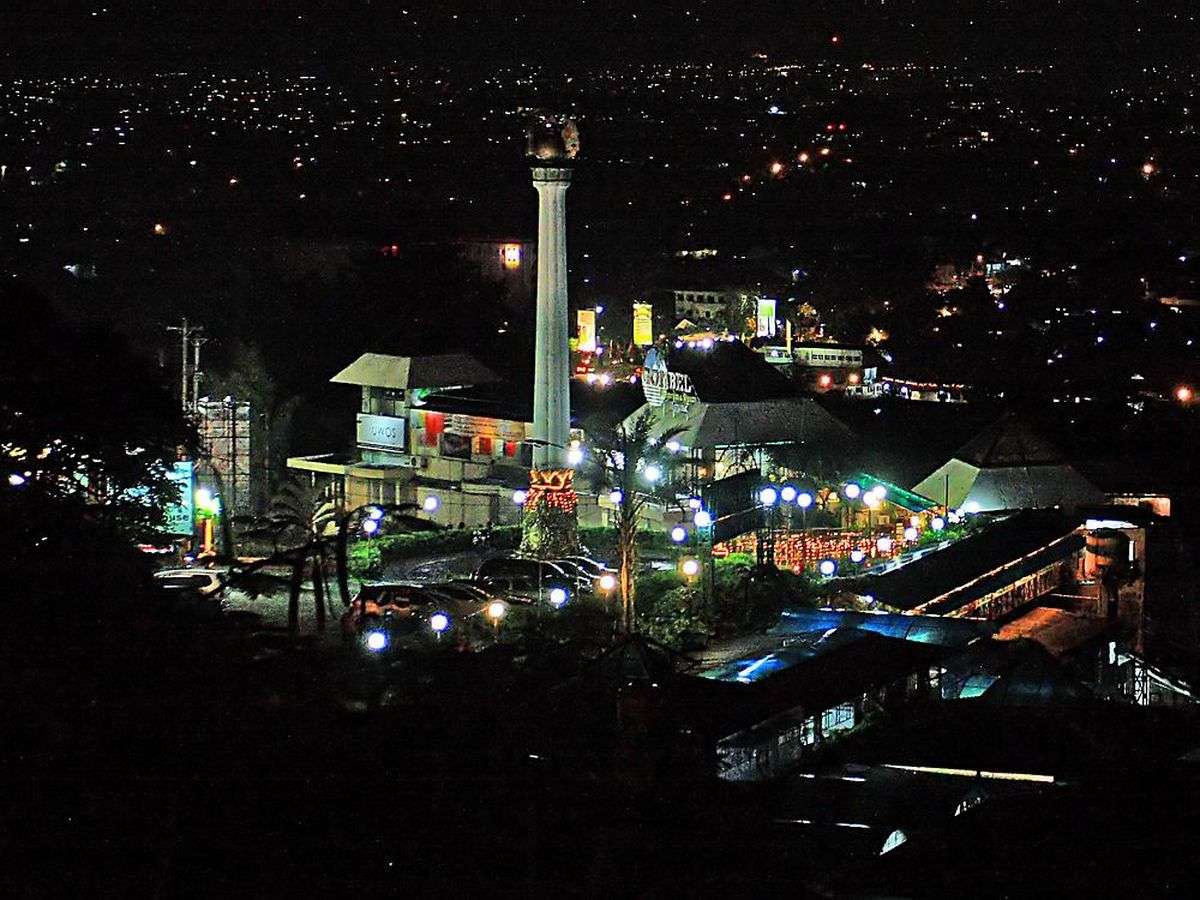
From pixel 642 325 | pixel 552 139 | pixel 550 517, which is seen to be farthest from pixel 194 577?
pixel 642 325

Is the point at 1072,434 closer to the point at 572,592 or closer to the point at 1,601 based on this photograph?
the point at 572,592

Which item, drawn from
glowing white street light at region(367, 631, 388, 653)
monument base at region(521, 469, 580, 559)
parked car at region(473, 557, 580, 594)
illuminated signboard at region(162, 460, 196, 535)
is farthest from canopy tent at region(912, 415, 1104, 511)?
glowing white street light at region(367, 631, 388, 653)

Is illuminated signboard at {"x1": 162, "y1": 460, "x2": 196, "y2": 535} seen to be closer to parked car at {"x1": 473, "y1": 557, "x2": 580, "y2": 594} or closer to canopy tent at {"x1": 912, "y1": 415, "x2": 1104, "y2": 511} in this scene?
parked car at {"x1": 473, "y1": 557, "x2": 580, "y2": 594}

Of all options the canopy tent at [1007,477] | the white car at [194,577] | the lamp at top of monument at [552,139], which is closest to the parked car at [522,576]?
the white car at [194,577]

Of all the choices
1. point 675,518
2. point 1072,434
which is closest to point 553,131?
point 675,518

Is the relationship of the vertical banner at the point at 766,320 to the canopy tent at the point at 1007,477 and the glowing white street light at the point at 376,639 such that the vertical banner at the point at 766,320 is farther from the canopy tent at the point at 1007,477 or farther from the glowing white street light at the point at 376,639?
the glowing white street light at the point at 376,639
